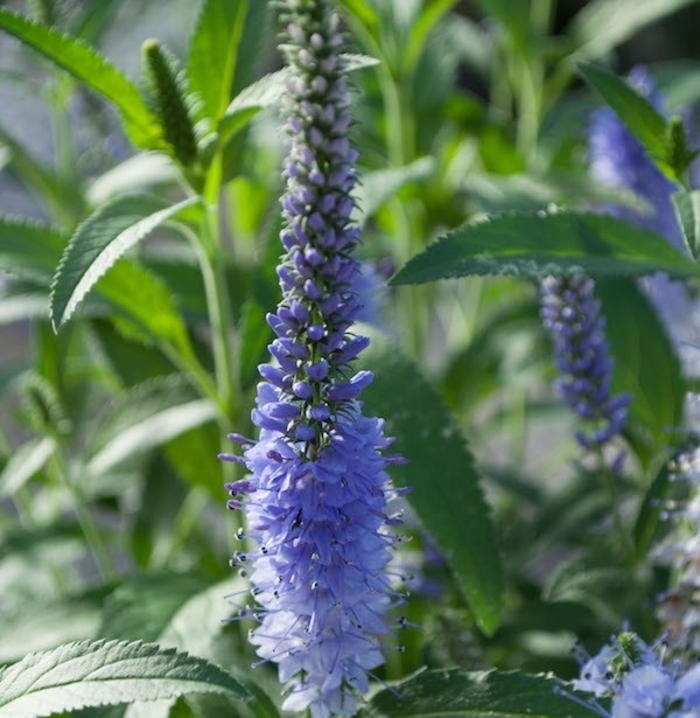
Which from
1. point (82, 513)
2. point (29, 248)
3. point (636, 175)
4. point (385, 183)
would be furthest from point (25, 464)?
point (636, 175)

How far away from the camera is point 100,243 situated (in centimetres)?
66

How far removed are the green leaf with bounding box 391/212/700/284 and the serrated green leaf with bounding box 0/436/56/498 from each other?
40 cm

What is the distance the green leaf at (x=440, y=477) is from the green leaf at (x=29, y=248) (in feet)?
0.76

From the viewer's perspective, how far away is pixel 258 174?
1.24m

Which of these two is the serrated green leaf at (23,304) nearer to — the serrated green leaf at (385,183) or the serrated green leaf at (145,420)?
the serrated green leaf at (145,420)

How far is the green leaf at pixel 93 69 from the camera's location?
27.6 inches

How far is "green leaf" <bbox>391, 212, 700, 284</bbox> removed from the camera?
0.65m

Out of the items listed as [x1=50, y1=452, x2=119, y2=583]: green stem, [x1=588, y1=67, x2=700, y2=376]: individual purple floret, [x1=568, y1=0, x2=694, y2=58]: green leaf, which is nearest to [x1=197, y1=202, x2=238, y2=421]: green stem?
[x1=50, y1=452, x2=119, y2=583]: green stem

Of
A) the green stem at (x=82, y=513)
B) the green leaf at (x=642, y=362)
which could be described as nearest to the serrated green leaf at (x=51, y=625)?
the green stem at (x=82, y=513)

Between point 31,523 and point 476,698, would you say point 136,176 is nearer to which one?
point 31,523

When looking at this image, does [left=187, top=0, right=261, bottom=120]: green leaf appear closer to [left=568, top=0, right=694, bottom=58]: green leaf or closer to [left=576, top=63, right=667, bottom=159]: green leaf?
[left=576, top=63, right=667, bottom=159]: green leaf

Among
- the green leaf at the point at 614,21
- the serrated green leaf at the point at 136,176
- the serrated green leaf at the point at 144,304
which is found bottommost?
the serrated green leaf at the point at 144,304

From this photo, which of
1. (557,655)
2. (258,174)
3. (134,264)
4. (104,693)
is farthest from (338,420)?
(258,174)

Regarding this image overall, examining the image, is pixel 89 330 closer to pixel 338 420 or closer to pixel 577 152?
pixel 338 420
